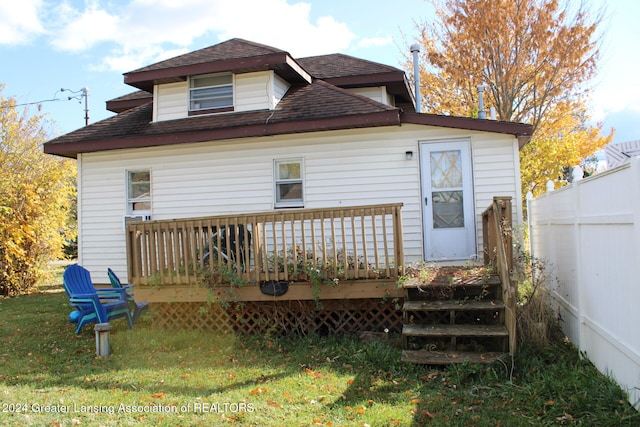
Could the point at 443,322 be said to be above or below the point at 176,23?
below

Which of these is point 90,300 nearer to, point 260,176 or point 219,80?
point 260,176

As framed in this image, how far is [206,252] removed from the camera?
7551 millimetres

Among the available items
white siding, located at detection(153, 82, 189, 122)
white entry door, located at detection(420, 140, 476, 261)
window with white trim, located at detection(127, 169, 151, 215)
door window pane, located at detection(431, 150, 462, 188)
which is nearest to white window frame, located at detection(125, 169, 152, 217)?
window with white trim, located at detection(127, 169, 151, 215)

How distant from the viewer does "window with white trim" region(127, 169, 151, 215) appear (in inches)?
398

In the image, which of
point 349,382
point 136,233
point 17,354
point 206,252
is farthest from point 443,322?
point 17,354

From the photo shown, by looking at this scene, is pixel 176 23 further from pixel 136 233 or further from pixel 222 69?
pixel 136 233

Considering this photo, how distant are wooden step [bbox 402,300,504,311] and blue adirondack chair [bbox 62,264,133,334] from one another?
4.36 meters

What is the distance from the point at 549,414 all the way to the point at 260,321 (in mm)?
4108

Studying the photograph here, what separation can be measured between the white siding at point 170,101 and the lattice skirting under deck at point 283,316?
4465 millimetres

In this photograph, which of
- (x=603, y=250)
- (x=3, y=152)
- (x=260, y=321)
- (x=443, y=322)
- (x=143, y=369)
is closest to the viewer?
(x=603, y=250)

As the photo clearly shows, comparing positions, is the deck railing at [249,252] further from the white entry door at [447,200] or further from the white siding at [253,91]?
the white siding at [253,91]

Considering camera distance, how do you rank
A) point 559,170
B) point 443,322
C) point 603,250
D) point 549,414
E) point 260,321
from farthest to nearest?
point 559,170
point 260,321
point 443,322
point 603,250
point 549,414

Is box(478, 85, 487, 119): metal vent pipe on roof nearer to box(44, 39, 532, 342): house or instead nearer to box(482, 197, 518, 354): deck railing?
box(44, 39, 532, 342): house

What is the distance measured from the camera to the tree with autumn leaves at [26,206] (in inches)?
511
